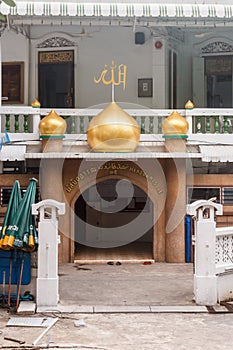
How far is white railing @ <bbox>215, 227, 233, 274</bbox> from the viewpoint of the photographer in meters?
9.71

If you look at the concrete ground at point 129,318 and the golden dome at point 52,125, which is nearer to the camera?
the concrete ground at point 129,318

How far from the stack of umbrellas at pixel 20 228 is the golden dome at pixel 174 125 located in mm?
4373

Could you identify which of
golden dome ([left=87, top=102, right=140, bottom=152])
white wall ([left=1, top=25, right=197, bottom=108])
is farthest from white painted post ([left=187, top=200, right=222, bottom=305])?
white wall ([left=1, top=25, right=197, bottom=108])

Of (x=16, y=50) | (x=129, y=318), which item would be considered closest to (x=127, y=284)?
(x=129, y=318)

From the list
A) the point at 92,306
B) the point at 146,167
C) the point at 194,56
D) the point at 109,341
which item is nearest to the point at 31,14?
the point at 146,167

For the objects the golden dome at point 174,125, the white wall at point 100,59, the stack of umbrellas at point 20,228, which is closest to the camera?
the stack of umbrellas at point 20,228

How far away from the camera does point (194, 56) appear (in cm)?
1644

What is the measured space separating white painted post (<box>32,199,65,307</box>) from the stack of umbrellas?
0.17m

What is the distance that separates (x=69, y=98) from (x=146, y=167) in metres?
3.76

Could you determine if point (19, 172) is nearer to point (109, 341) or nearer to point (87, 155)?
point (87, 155)

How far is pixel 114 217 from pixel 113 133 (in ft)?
14.7

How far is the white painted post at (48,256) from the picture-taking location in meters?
9.24

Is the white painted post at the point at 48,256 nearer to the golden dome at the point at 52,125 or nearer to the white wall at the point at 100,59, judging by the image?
the golden dome at the point at 52,125

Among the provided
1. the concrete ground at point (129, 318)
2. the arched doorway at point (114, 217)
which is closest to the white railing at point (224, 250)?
the concrete ground at point (129, 318)
